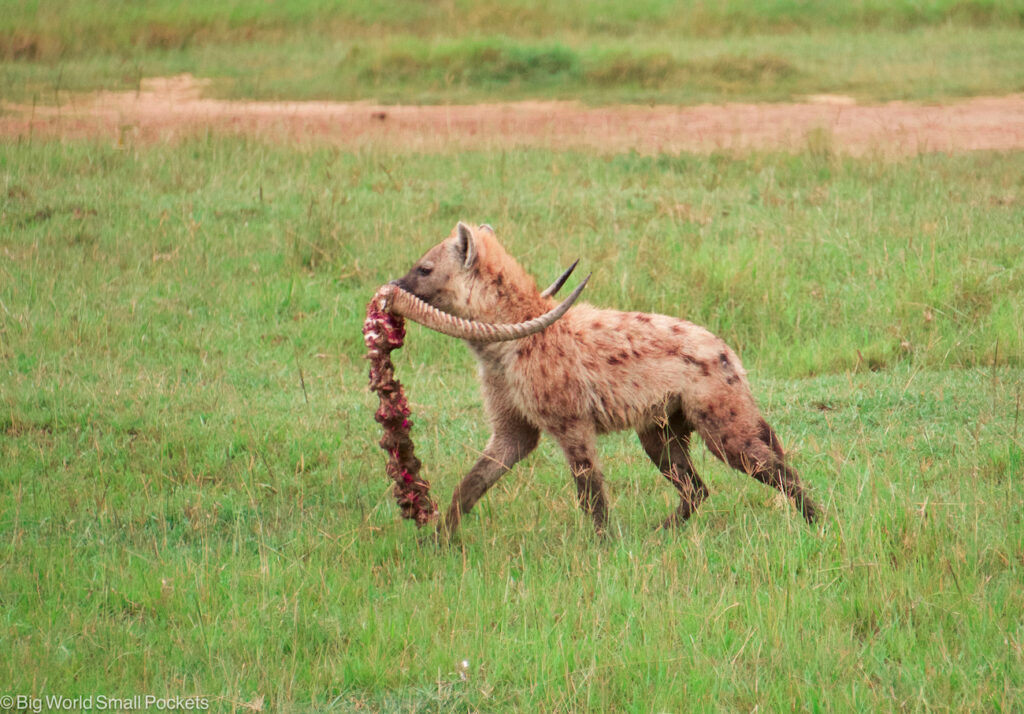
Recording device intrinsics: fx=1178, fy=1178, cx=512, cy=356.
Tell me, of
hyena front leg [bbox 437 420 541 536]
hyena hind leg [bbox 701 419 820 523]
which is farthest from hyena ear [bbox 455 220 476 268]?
hyena hind leg [bbox 701 419 820 523]

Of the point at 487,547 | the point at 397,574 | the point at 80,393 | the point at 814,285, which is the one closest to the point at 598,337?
the point at 487,547

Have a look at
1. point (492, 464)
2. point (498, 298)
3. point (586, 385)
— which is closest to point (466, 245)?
point (498, 298)

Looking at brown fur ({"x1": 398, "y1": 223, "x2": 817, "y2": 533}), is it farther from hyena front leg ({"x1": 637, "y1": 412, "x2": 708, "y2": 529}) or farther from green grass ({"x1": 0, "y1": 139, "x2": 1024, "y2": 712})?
green grass ({"x1": 0, "y1": 139, "x2": 1024, "y2": 712})

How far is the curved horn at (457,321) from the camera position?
14.9 feet

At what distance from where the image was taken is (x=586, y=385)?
483cm

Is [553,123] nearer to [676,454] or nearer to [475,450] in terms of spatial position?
[676,454]

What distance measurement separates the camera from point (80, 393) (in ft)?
20.8

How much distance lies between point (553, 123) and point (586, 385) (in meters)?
9.20

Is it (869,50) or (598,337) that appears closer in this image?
(598,337)

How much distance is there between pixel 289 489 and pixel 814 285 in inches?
171

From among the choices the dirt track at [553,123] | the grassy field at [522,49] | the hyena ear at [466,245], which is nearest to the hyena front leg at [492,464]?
the hyena ear at [466,245]

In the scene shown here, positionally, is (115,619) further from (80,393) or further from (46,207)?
(46,207)

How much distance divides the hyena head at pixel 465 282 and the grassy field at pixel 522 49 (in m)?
10.2

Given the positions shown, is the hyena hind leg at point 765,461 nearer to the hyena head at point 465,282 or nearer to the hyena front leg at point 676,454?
the hyena front leg at point 676,454
